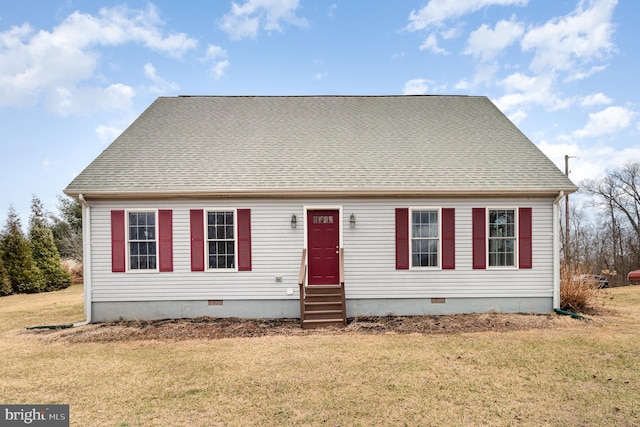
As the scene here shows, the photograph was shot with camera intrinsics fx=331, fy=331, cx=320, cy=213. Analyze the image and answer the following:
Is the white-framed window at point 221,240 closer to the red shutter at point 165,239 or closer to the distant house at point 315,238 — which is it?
the distant house at point 315,238

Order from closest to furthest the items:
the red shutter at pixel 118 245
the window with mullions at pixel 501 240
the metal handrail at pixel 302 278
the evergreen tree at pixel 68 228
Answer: the metal handrail at pixel 302 278 < the red shutter at pixel 118 245 < the window with mullions at pixel 501 240 < the evergreen tree at pixel 68 228

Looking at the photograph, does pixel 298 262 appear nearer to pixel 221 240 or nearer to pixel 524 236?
pixel 221 240

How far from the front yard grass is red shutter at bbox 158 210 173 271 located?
7.05 ft

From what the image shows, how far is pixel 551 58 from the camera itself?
13.2 meters

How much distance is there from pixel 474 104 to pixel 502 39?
3409 mm

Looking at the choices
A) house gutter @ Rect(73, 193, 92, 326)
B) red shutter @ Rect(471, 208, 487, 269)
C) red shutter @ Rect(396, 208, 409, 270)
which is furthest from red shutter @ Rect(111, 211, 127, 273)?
red shutter @ Rect(471, 208, 487, 269)

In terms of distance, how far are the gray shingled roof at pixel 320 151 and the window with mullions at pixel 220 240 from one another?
2.37 ft

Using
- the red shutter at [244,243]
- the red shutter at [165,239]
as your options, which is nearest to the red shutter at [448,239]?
the red shutter at [244,243]

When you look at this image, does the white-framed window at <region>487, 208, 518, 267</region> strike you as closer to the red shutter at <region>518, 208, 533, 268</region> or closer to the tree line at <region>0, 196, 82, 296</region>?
the red shutter at <region>518, 208, 533, 268</region>

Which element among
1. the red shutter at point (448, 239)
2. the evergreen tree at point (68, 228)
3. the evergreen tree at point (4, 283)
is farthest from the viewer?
the evergreen tree at point (68, 228)

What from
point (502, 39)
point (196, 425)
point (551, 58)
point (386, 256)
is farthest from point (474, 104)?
point (196, 425)

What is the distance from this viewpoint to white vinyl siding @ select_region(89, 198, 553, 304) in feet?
28.2

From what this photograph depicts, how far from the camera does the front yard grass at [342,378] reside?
386 cm

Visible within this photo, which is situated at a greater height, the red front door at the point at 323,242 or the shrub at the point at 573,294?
the red front door at the point at 323,242
